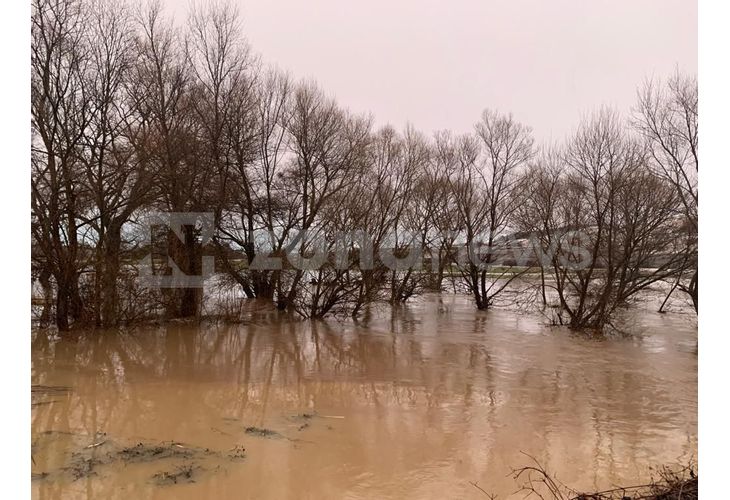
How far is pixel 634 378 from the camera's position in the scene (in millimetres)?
6961

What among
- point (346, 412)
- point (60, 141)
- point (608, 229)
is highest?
point (60, 141)

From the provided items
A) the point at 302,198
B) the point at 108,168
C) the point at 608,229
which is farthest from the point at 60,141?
the point at 608,229

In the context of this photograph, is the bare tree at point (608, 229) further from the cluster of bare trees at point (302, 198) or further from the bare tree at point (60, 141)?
the bare tree at point (60, 141)

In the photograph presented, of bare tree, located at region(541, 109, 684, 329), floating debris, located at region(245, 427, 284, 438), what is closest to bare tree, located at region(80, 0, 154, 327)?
floating debris, located at region(245, 427, 284, 438)

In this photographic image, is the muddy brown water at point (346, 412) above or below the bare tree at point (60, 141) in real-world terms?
below

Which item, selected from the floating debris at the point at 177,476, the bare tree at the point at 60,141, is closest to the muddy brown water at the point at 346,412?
the floating debris at the point at 177,476

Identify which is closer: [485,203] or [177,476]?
[177,476]

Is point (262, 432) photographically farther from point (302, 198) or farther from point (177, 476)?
point (302, 198)

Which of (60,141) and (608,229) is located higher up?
(60,141)

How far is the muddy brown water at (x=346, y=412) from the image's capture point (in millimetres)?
3627

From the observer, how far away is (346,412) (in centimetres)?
519

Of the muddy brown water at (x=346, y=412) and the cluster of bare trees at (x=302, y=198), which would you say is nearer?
the muddy brown water at (x=346, y=412)

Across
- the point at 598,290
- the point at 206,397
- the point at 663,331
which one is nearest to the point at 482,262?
the point at 598,290

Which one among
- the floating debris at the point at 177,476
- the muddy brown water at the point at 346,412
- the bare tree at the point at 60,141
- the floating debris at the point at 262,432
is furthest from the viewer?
the bare tree at the point at 60,141
